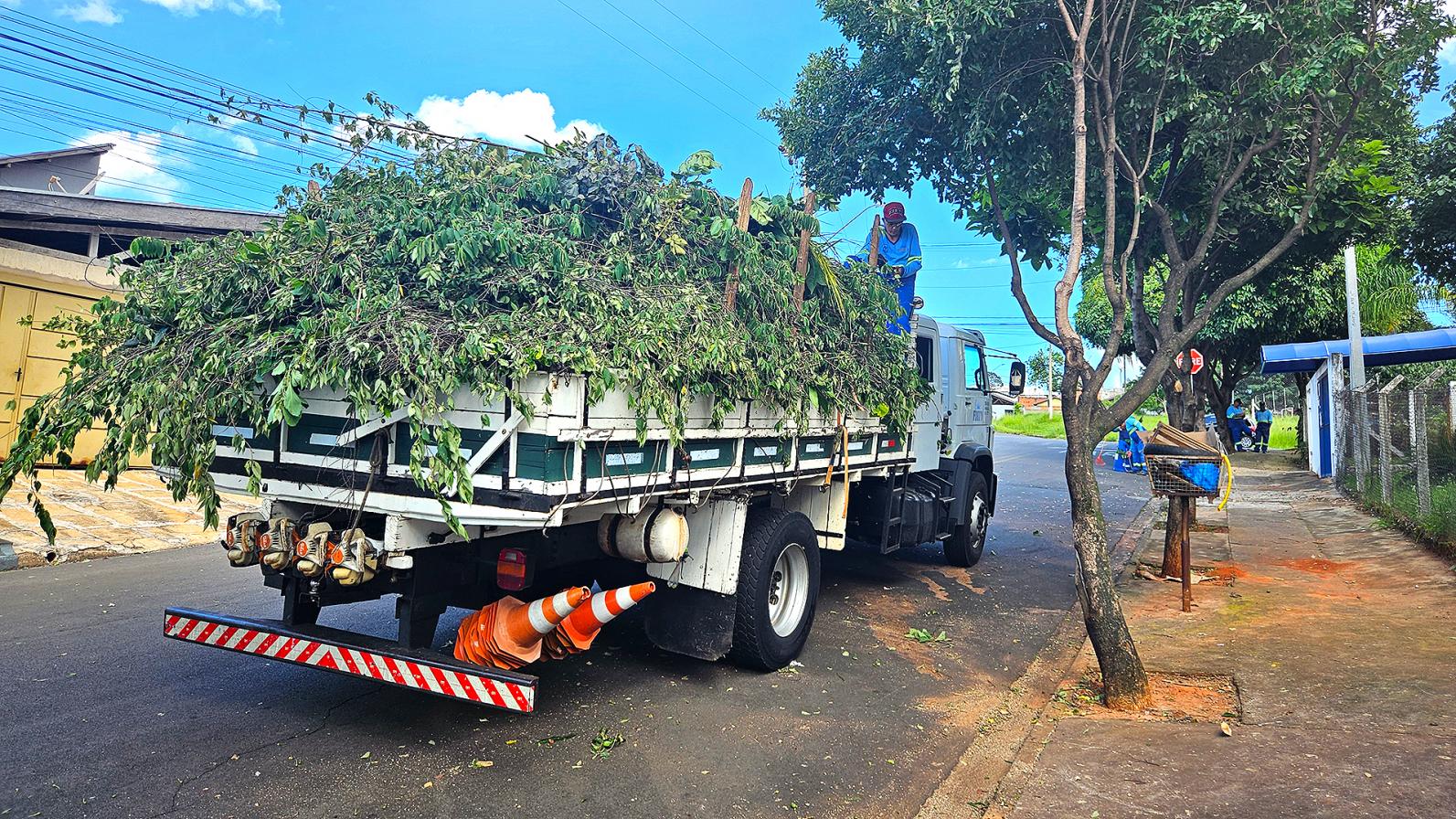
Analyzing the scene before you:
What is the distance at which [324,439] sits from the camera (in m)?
3.91

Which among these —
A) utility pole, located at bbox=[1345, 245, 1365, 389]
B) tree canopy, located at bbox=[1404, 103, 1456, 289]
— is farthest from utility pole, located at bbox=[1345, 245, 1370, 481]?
tree canopy, located at bbox=[1404, 103, 1456, 289]

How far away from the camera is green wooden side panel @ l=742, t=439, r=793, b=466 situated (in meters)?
4.93

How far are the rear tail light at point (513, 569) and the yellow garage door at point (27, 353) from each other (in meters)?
9.86

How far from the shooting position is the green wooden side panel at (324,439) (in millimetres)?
3797

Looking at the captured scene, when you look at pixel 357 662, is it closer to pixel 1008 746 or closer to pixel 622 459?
pixel 622 459

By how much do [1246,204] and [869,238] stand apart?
327cm

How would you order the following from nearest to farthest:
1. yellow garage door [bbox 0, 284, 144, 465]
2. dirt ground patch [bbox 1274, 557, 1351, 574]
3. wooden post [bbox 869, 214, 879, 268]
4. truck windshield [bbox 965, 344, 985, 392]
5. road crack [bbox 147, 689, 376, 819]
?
road crack [bbox 147, 689, 376, 819] < wooden post [bbox 869, 214, 879, 268] < dirt ground patch [bbox 1274, 557, 1351, 574] < truck windshield [bbox 965, 344, 985, 392] < yellow garage door [bbox 0, 284, 144, 465]

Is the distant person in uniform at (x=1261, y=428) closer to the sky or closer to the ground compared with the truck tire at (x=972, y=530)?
closer to the sky

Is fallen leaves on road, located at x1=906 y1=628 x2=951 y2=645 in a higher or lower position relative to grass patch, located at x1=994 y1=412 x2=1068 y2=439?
lower

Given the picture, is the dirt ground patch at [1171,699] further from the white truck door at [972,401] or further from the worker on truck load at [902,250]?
the white truck door at [972,401]

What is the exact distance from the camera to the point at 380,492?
12.3ft

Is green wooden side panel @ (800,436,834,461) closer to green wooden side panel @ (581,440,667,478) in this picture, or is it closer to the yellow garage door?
green wooden side panel @ (581,440,667,478)

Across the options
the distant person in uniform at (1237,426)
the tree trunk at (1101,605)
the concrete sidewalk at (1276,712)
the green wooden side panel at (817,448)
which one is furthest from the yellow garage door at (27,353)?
the distant person in uniform at (1237,426)

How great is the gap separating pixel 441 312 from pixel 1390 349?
691 inches
